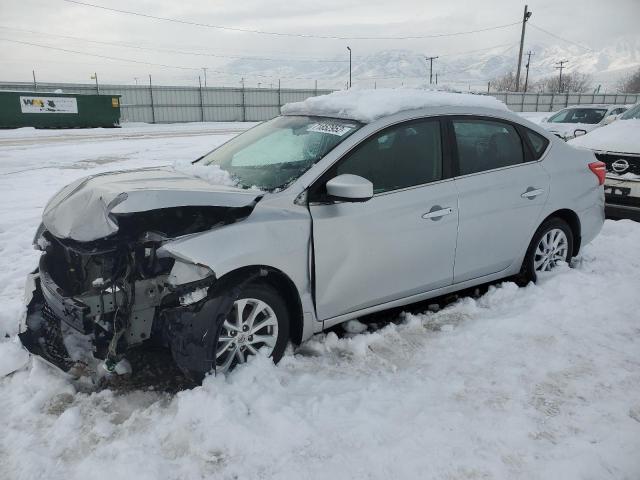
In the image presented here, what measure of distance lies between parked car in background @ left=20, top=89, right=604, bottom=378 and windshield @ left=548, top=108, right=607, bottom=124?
1127 centimetres

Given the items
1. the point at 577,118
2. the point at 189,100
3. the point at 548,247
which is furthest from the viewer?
the point at 189,100

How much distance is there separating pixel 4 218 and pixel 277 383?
5471 mm

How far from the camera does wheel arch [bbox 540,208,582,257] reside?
4.54 meters

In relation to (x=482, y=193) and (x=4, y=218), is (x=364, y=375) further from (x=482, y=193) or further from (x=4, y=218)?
(x=4, y=218)

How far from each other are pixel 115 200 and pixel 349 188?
4.29 ft

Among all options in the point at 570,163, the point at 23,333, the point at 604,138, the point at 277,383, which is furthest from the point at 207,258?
the point at 604,138

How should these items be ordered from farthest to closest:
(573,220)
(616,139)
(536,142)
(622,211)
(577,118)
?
1. (577,118)
2. (616,139)
3. (622,211)
4. (573,220)
5. (536,142)

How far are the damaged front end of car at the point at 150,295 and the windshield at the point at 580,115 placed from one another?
1400 cm

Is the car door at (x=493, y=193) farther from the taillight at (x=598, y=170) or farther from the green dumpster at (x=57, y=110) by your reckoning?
the green dumpster at (x=57, y=110)

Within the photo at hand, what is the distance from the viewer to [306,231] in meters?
3.11

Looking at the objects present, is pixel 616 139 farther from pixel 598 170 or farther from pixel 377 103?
pixel 377 103

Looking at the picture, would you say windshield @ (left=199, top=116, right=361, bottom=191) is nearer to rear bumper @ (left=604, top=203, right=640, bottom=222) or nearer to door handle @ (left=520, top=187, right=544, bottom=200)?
door handle @ (left=520, top=187, right=544, bottom=200)

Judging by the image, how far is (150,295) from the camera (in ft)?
9.27

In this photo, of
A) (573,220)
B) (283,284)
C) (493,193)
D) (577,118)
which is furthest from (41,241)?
(577,118)
